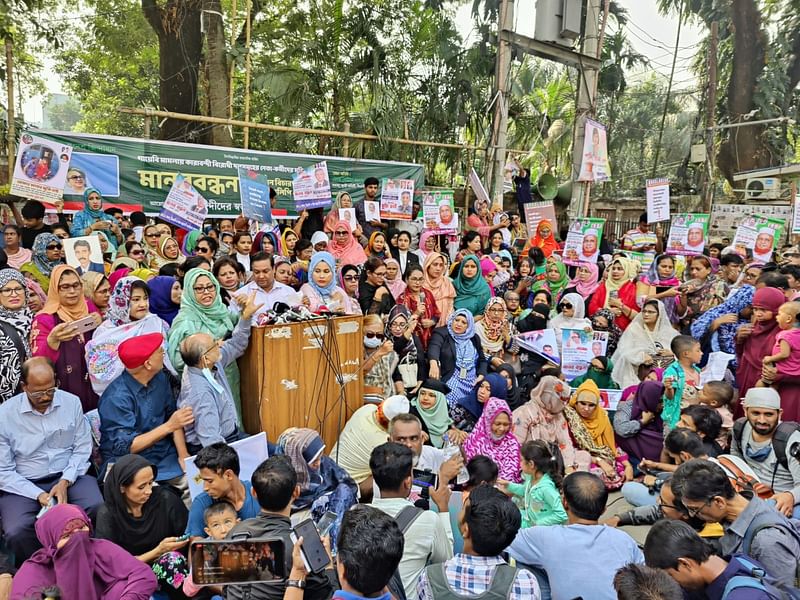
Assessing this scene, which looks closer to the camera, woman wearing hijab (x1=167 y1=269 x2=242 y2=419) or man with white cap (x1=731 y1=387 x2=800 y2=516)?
man with white cap (x1=731 y1=387 x2=800 y2=516)

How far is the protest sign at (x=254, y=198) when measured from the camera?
7.18m

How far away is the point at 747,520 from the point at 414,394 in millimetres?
2776

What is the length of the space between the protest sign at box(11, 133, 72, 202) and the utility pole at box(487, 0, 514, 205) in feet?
22.8

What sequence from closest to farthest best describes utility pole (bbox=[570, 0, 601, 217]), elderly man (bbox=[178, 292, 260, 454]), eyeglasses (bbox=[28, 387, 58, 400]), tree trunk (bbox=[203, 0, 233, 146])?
eyeglasses (bbox=[28, 387, 58, 400])
elderly man (bbox=[178, 292, 260, 454])
tree trunk (bbox=[203, 0, 233, 146])
utility pole (bbox=[570, 0, 601, 217])

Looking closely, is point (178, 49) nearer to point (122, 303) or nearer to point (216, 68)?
point (216, 68)

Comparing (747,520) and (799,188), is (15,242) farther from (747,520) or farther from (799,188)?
(799,188)

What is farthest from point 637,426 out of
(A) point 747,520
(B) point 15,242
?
(B) point 15,242

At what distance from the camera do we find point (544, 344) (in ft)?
18.3

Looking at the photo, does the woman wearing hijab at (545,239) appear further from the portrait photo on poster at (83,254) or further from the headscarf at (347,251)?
the portrait photo on poster at (83,254)

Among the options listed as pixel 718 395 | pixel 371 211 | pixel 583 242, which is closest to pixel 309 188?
pixel 371 211

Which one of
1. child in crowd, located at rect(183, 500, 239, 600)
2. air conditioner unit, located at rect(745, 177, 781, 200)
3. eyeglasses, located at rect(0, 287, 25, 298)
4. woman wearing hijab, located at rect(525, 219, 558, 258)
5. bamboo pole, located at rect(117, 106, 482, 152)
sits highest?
bamboo pole, located at rect(117, 106, 482, 152)

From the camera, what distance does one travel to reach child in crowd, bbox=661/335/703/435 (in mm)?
4738

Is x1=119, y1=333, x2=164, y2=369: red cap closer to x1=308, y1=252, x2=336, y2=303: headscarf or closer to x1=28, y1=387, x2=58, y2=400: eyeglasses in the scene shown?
x1=28, y1=387, x2=58, y2=400: eyeglasses

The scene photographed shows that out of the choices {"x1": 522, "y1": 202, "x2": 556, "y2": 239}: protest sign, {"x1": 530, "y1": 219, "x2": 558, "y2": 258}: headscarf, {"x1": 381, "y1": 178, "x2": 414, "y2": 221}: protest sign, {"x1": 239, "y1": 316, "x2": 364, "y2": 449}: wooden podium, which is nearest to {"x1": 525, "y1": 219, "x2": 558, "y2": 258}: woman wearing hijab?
{"x1": 530, "y1": 219, "x2": 558, "y2": 258}: headscarf
